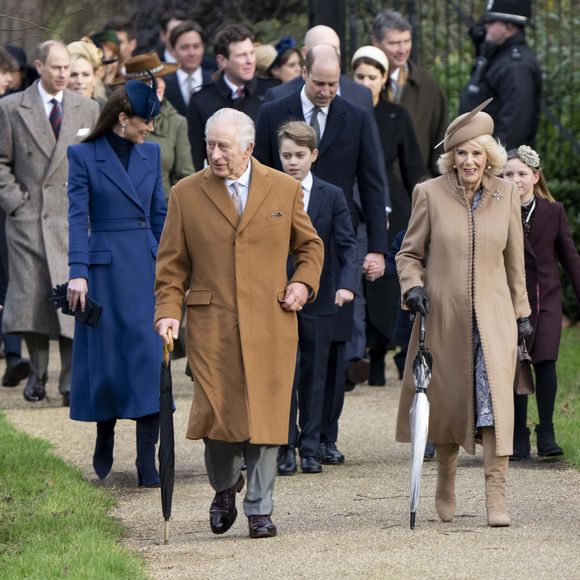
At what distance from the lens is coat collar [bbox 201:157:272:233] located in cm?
746

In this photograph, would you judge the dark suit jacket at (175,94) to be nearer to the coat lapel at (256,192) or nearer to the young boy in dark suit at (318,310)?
the young boy in dark suit at (318,310)

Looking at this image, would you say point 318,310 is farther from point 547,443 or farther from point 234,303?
point 234,303

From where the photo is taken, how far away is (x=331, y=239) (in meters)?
9.18

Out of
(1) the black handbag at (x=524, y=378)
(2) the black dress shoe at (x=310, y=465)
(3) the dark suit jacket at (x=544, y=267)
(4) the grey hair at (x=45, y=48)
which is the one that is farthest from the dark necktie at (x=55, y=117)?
(1) the black handbag at (x=524, y=378)

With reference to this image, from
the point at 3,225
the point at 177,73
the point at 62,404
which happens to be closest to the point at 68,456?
the point at 62,404

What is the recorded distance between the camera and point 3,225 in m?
13.1

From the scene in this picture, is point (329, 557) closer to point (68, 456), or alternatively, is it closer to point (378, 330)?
point (68, 456)

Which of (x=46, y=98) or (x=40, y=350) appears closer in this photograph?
(x=46, y=98)

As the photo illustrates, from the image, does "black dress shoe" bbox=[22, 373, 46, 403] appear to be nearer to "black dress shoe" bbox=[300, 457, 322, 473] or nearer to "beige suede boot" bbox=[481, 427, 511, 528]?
"black dress shoe" bbox=[300, 457, 322, 473]

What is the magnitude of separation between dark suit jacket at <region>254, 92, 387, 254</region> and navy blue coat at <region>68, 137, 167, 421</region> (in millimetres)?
768

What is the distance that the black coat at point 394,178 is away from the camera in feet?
38.2

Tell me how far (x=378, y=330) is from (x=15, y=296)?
2.41 m

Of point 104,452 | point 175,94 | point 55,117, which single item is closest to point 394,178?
point 55,117

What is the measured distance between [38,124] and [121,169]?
2.53 meters
